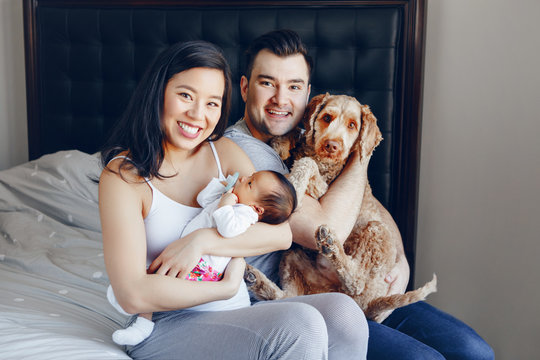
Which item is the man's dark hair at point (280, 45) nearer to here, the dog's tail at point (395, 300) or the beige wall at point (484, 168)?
the dog's tail at point (395, 300)

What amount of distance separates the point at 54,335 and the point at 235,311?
20.2 inches

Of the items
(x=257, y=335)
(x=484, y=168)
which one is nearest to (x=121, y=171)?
(x=257, y=335)

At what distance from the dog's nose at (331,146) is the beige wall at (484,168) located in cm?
118

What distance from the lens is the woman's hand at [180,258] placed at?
3.72ft

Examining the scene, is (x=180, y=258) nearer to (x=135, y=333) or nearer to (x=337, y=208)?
(x=135, y=333)

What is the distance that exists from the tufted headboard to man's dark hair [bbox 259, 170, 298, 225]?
1362mm

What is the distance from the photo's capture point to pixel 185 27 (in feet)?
8.67

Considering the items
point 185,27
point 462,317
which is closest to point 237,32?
point 185,27

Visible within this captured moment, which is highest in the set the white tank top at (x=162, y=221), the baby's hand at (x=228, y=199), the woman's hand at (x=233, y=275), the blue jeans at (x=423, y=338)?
the baby's hand at (x=228, y=199)

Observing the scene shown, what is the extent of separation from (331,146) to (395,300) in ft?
1.86

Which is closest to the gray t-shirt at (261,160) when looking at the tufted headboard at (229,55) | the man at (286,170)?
the man at (286,170)

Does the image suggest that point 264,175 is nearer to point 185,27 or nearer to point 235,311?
point 235,311

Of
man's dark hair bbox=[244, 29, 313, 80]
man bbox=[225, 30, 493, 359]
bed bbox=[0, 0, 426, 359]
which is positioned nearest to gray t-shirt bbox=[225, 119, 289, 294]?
man bbox=[225, 30, 493, 359]

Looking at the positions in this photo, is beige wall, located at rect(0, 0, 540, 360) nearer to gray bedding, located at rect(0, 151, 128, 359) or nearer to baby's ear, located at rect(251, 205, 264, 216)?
baby's ear, located at rect(251, 205, 264, 216)
